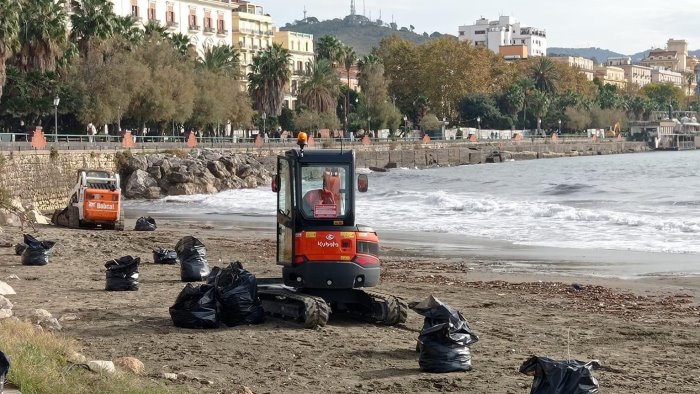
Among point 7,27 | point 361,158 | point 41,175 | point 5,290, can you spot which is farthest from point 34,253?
point 361,158

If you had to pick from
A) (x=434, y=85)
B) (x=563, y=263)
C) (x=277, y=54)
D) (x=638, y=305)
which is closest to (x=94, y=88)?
(x=277, y=54)

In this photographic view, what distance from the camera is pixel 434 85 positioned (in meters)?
129

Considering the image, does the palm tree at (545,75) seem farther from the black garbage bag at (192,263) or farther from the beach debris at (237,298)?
the beach debris at (237,298)

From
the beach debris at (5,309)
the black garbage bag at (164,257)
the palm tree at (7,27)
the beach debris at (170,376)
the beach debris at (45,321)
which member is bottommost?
the black garbage bag at (164,257)

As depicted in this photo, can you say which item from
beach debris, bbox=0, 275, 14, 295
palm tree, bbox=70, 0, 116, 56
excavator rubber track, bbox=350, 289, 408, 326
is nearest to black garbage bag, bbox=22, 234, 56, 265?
beach debris, bbox=0, 275, 14, 295

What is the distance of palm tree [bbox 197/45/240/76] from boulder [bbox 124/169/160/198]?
32807 millimetres

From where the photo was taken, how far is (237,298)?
12750 millimetres

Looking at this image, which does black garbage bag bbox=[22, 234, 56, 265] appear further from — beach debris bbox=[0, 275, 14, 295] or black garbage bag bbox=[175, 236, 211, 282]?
beach debris bbox=[0, 275, 14, 295]

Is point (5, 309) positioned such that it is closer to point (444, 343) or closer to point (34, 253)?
point (444, 343)

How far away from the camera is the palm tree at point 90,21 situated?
6406 centimetres

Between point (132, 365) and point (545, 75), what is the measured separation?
15454cm

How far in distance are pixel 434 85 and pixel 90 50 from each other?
69510mm

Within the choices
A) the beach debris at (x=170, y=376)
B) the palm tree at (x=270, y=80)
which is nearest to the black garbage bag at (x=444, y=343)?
the beach debris at (x=170, y=376)

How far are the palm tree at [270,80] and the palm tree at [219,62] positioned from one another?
3.49 metres
